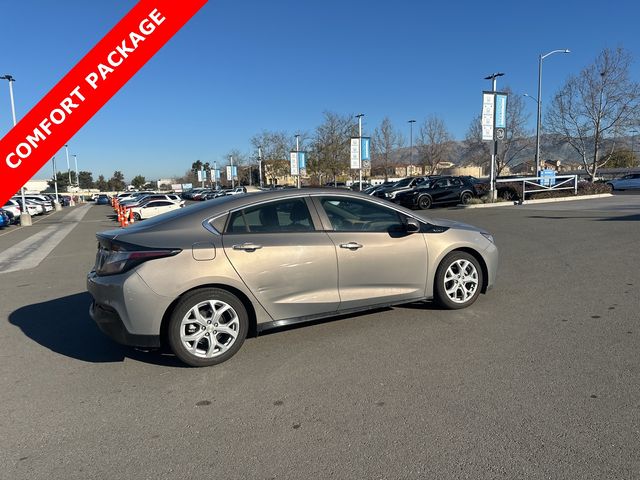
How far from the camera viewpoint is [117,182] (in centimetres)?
16062

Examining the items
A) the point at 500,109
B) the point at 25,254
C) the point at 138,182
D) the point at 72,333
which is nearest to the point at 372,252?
the point at 72,333

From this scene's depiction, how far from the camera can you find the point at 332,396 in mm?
3445

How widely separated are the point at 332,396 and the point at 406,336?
1.40 metres

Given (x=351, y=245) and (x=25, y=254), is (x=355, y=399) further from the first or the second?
(x=25, y=254)

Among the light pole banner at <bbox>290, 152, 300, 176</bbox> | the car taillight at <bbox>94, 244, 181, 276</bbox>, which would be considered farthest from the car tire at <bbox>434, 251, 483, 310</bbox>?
the light pole banner at <bbox>290, 152, 300, 176</bbox>

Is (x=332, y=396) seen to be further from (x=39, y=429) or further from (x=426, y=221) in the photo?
(x=426, y=221)

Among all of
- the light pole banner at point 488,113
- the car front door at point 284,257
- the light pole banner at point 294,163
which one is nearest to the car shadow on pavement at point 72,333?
Result: the car front door at point 284,257

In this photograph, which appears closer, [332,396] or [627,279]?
[332,396]

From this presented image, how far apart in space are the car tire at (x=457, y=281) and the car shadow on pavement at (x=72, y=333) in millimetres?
2921

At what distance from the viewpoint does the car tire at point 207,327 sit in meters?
3.90

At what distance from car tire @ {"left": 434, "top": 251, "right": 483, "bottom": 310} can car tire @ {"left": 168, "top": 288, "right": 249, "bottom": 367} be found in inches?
90.7

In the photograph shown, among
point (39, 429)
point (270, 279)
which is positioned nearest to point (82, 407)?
point (39, 429)

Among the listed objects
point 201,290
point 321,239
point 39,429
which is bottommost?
point 39,429

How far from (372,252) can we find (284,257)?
3.17 feet
